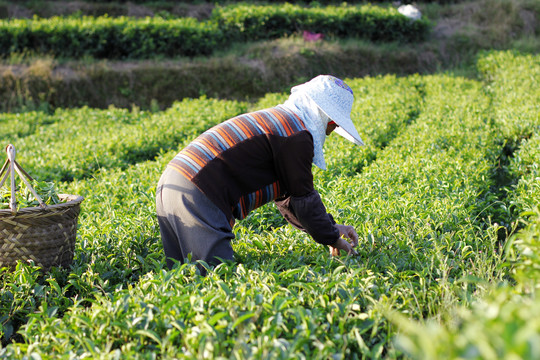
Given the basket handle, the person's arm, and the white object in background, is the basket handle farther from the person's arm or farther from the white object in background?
the white object in background

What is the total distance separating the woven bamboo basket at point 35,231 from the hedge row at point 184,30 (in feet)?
41.1

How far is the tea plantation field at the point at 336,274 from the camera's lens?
5.60 feet

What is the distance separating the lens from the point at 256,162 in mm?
2768

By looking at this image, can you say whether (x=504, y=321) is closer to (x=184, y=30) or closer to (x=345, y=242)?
(x=345, y=242)

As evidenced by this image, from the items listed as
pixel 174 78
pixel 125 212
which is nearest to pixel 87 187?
pixel 125 212

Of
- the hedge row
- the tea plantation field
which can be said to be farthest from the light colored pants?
the hedge row

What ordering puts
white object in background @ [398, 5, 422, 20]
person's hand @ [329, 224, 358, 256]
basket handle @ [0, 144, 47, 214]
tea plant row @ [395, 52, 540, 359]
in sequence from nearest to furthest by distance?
tea plant row @ [395, 52, 540, 359] → basket handle @ [0, 144, 47, 214] → person's hand @ [329, 224, 358, 256] → white object in background @ [398, 5, 422, 20]

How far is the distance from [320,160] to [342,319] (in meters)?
1.17

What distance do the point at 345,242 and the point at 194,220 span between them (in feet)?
2.98

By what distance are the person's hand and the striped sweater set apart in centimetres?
7

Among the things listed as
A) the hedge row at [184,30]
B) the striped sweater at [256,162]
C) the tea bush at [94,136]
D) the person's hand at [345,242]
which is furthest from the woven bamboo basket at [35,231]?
the hedge row at [184,30]

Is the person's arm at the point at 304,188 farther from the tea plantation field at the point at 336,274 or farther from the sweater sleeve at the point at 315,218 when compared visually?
the tea plantation field at the point at 336,274

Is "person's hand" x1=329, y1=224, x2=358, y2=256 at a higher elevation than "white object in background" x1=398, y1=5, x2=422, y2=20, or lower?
lower

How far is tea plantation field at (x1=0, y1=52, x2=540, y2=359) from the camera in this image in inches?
67.2
